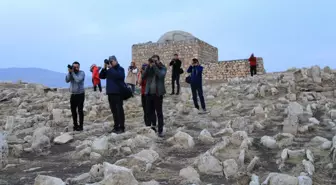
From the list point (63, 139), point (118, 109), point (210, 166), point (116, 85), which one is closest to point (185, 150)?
point (210, 166)

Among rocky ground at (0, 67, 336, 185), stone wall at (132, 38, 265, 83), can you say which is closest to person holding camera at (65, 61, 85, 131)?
rocky ground at (0, 67, 336, 185)

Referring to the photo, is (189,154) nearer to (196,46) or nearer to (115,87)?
(115,87)

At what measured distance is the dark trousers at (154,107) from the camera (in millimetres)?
6707

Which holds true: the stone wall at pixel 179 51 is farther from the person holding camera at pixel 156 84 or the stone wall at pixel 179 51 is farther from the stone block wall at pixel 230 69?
the person holding camera at pixel 156 84

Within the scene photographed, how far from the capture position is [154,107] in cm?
711

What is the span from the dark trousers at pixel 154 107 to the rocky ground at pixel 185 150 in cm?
27

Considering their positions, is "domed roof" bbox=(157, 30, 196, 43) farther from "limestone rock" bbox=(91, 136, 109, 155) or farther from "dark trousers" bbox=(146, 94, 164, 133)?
"limestone rock" bbox=(91, 136, 109, 155)

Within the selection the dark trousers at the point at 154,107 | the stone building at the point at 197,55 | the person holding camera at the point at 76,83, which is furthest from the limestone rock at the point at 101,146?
the stone building at the point at 197,55

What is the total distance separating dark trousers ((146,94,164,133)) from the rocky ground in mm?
266

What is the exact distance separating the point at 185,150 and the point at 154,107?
1620mm

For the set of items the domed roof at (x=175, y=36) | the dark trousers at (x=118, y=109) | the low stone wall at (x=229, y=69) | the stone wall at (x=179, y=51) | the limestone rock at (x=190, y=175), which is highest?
the domed roof at (x=175, y=36)

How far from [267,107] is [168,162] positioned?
5056 millimetres

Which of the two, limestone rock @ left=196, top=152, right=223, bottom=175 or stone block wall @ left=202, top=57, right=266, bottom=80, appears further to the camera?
stone block wall @ left=202, top=57, right=266, bottom=80

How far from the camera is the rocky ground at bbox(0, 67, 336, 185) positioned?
4.12 metres
